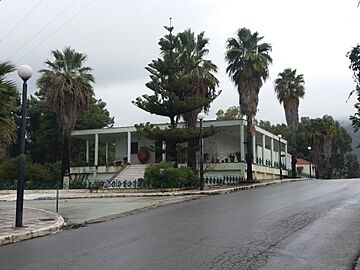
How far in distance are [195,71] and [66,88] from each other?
9.81 metres

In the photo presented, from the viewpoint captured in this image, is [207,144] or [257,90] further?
[207,144]

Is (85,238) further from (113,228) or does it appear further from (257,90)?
(257,90)

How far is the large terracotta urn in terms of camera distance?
44.1m

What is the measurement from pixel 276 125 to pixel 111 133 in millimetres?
51693

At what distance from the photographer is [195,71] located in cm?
3559

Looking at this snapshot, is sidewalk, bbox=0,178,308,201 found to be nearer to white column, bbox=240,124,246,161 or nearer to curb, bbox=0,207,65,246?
white column, bbox=240,124,246,161

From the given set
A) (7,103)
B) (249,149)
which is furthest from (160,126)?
(7,103)

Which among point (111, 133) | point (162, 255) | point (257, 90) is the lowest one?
point (162, 255)

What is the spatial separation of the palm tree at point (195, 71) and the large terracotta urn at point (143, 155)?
8.61 metres

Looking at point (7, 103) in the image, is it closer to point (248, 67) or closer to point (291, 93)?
point (248, 67)

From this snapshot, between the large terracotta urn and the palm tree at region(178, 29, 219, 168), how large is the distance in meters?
8.61

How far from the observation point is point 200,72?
3581 cm

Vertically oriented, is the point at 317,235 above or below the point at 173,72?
below

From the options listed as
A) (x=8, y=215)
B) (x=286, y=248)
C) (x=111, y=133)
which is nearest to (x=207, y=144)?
(x=111, y=133)
